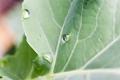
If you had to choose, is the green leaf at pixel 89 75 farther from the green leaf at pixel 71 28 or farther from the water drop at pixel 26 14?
the water drop at pixel 26 14

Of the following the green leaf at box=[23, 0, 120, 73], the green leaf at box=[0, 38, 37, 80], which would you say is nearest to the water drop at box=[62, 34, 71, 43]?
the green leaf at box=[23, 0, 120, 73]

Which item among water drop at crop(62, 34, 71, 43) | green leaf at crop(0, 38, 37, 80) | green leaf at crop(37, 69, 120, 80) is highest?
water drop at crop(62, 34, 71, 43)

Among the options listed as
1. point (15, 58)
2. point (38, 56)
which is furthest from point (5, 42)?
point (38, 56)

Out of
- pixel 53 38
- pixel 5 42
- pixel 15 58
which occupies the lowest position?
pixel 5 42

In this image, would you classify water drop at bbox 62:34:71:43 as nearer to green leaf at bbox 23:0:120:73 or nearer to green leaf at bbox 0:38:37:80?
green leaf at bbox 23:0:120:73

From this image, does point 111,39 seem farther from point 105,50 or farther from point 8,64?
point 8,64
